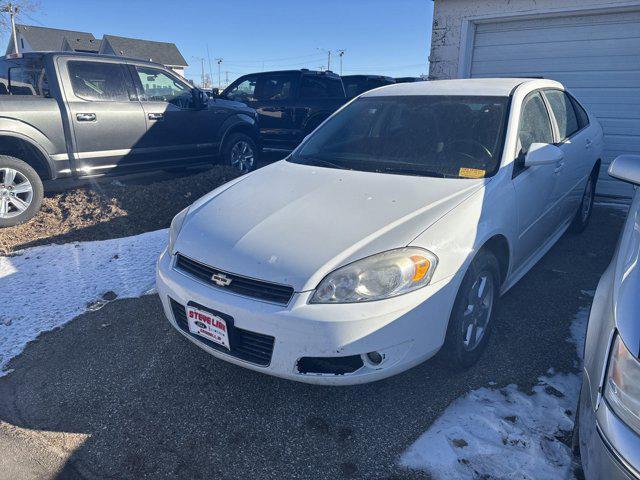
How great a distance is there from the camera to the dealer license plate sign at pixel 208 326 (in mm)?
2220

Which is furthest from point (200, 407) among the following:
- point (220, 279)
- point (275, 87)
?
point (275, 87)

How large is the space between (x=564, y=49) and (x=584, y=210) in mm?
3048

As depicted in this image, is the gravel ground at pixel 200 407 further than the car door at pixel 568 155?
No

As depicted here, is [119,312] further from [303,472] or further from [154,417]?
[303,472]

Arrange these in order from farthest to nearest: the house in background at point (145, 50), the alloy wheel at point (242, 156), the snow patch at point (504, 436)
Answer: the house in background at point (145, 50) → the alloy wheel at point (242, 156) → the snow patch at point (504, 436)

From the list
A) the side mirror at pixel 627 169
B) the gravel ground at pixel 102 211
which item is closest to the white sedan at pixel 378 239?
the side mirror at pixel 627 169

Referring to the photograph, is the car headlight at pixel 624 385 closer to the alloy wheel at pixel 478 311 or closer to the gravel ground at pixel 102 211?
the alloy wheel at pixel 478 311

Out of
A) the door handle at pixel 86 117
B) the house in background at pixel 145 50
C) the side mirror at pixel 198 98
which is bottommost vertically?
the door handle at pixel 86 117

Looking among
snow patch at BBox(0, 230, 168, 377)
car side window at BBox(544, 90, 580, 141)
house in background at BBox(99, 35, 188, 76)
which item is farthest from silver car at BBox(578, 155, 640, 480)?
house in background at BBox(99, 35, 188, 76)

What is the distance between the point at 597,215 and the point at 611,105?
1747 millimetres

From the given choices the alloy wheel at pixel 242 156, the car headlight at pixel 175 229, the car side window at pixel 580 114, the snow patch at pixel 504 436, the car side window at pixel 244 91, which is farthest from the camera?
the car side window at pixel 244 91

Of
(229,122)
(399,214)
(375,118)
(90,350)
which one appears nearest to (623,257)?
(399,214)

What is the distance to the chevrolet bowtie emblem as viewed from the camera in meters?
2.24

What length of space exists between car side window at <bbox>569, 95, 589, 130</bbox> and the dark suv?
18.0ft
